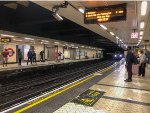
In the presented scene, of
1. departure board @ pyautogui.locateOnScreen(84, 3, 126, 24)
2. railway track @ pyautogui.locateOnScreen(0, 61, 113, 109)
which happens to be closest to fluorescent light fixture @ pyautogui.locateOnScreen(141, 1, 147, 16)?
departure board @ pyautogui.locateOnScreen(84, 3, 126, 24)

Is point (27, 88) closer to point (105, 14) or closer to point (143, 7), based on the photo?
point (105, 14)

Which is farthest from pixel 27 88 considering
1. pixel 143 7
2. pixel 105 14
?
pixel 143 7

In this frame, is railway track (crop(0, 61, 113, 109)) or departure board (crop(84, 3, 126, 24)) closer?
departure board (crop(84, 3, 126, 24))

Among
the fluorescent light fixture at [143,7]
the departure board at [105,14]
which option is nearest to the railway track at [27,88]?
the departure board at [105,14]

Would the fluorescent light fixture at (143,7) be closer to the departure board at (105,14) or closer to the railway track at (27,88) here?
the departure board at (105,14)

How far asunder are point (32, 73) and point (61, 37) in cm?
425

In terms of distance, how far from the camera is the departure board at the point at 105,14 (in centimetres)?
658

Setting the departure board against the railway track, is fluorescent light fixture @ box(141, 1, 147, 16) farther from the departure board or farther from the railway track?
the railway track

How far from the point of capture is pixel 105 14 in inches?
270

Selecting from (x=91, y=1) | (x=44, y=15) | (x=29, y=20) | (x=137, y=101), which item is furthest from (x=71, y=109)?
(x=29, y=20)

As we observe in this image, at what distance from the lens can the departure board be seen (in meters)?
6.58

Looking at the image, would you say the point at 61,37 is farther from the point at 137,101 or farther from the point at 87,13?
the point at 137,101

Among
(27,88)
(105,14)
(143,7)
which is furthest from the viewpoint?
(27,88)

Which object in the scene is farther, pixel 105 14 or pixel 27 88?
pixel 27 88
